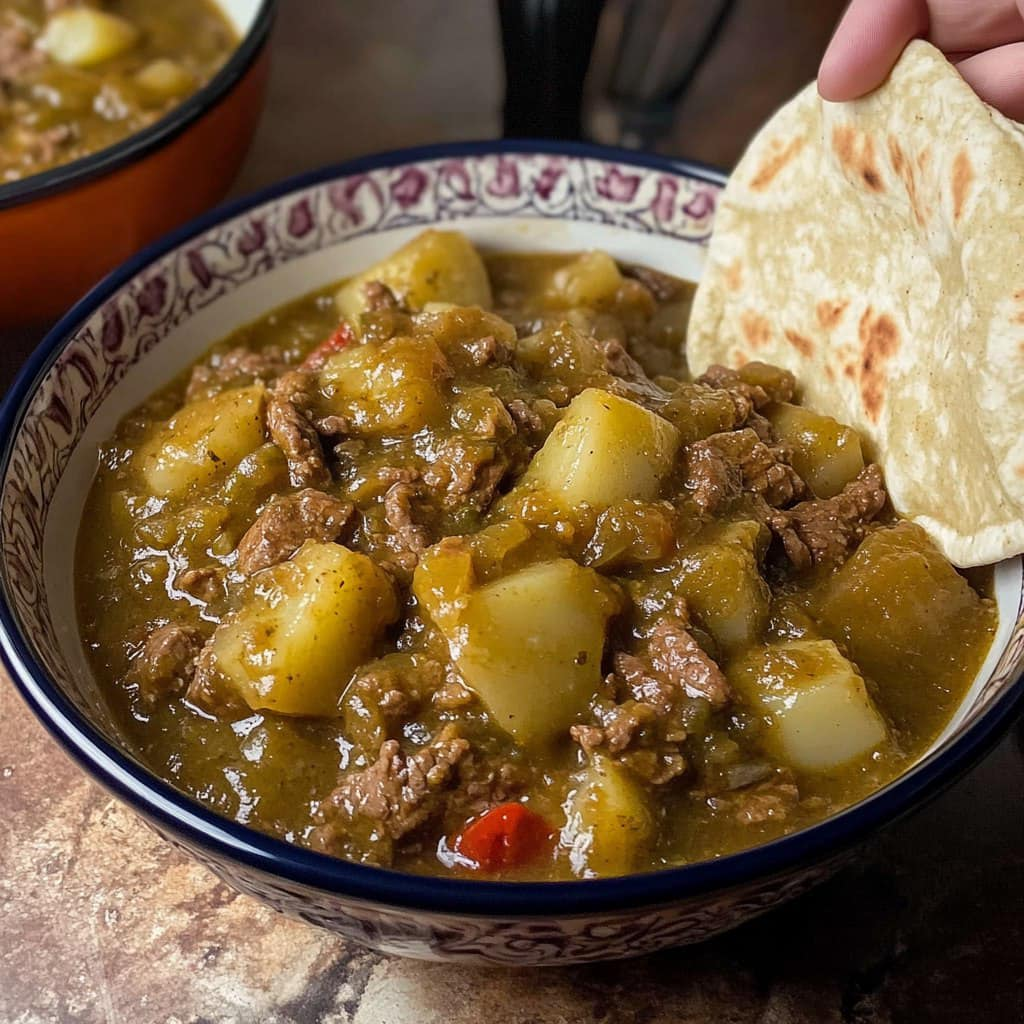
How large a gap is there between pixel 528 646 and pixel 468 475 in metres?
0.44

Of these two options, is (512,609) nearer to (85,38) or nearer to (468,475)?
(468,475)

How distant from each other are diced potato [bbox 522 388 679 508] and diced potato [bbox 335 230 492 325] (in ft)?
2.96

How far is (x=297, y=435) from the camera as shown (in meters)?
2.76

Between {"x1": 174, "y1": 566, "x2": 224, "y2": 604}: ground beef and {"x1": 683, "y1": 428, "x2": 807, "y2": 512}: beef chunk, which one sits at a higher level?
{"x1": 683, "y1": 428, "x2": 807, "y2": 512}: beef chunk

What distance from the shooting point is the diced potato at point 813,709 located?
2412mm

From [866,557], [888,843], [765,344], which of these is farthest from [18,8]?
[888,843]

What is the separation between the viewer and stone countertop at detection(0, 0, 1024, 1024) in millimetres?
2521

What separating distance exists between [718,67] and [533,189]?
2018mm

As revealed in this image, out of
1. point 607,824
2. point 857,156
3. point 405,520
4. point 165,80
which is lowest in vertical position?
point 165,80

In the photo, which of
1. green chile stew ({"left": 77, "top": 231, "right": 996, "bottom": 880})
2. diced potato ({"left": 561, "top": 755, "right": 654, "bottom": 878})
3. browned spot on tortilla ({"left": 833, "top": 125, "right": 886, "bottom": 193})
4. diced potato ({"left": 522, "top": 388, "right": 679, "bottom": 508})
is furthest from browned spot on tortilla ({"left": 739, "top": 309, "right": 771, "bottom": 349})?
diced potato ({"left": 561, "top": 755, "right": 654, "bottom": 878})

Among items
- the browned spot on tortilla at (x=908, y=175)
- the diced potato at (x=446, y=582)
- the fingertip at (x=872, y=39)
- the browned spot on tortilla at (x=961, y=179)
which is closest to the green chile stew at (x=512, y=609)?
the diced potato at (x=446, y=582)

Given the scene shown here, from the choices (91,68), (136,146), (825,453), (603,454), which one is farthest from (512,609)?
(91,68)

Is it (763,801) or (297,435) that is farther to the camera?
(297,435)

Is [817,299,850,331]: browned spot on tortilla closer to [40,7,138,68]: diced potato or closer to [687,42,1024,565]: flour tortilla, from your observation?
[687,42,1024,565]: flour tortilla
